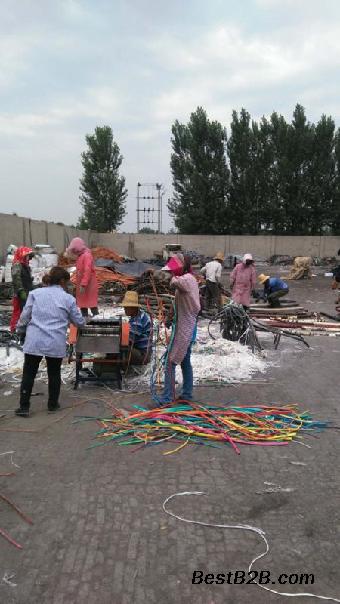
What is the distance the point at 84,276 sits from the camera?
7.59m

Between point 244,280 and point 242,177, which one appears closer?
point 244,280

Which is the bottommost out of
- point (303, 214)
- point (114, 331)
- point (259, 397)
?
point (259, 397)

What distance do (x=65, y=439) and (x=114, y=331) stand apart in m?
1.85

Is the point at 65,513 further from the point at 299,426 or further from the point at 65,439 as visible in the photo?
the point at 299,426

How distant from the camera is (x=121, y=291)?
14.4m

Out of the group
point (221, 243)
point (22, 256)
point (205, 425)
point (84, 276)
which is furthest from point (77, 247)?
point (221, 243)

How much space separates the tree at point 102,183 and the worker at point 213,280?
2955 cm

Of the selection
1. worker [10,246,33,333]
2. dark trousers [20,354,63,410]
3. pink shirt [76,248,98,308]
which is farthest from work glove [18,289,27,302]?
dark trousers [20,354,63,410]

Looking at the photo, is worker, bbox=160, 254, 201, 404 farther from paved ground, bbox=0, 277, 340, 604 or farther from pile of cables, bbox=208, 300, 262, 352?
pile of cables, bbox=208, 300, 262, 352

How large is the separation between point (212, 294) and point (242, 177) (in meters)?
28.8

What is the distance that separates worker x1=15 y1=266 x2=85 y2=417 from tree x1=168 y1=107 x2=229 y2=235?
35103 mm

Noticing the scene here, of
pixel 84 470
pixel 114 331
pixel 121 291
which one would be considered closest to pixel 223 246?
pixel 121 291

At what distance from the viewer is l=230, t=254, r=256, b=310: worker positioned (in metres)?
9.46

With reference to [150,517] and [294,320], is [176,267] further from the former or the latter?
[294,320]
